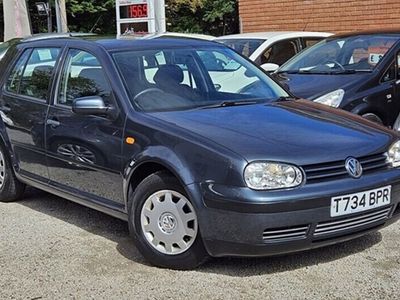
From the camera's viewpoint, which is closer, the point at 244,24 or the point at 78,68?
the point at 78,68

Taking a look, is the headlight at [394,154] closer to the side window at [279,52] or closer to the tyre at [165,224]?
the tyre at [165,224]

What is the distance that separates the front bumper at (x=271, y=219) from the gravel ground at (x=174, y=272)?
0.74 feet

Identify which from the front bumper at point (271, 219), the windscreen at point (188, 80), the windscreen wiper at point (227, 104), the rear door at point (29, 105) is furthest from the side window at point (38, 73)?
the front bumper at point (271, 219)

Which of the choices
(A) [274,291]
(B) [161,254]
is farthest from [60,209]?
(A) [274,291]

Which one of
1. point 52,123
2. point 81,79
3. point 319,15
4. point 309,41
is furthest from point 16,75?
point 319,15

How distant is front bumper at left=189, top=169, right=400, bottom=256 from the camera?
3732mm

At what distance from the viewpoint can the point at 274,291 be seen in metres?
3.81

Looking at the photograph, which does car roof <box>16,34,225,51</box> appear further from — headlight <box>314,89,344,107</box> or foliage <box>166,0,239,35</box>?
foliage <box>166,0,239,35</box>

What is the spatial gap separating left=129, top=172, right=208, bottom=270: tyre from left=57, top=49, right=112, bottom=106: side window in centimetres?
84

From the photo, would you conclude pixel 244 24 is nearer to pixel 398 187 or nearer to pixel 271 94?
pixel 271 94

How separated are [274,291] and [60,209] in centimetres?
262

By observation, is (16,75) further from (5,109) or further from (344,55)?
(344,55)

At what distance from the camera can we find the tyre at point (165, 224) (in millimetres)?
4055

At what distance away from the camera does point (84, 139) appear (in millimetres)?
4785
